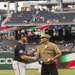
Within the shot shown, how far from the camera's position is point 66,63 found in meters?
20.5

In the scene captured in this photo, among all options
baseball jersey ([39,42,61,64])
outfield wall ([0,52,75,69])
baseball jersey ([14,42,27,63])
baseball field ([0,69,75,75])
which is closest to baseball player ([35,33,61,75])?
baseball jersey ([39,42,61,64])

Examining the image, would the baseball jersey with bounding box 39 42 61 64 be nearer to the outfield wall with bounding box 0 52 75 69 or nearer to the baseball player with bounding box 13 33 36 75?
A: the baseball player with bounding box 13 33 36 75

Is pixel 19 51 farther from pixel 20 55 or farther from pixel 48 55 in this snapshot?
pixel 48 55

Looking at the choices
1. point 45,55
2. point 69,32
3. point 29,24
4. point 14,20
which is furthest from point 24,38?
point 69,32

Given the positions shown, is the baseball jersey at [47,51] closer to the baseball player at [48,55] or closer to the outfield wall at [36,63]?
the baseball player at [48,55]

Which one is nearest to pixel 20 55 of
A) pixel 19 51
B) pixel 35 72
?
pixel 19 51

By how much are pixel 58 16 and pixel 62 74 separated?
→ 866 inches

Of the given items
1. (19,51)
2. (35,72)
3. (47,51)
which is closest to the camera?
(47,51)

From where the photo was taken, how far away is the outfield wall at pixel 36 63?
66.5ft

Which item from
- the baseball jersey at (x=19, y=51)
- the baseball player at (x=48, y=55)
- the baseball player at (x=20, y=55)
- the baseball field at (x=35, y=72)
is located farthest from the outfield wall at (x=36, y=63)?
the baseball player at (x=48, y=55)

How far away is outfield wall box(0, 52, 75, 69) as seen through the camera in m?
20.3

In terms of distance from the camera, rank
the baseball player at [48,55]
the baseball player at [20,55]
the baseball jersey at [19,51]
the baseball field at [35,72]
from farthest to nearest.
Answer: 1. the baseball field at [35,72]
2. the baseball player at [20,55]
3. the baseball jersey at [19,51]
4. the baseball player at [48,55]

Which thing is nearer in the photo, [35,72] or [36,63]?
[35,72]

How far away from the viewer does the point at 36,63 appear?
20.1m
